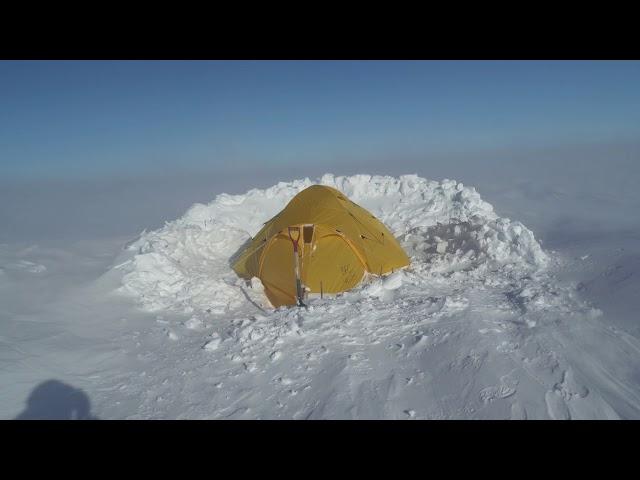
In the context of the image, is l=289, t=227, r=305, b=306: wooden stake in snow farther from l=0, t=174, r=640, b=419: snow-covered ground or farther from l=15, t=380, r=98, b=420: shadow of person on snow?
l=15, t=380, r=98, b=420: shadow of person on snow

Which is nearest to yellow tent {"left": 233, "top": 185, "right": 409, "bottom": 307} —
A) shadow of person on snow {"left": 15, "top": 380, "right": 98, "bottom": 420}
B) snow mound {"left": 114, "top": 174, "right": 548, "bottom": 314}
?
snow mound {"left": 114, "top": 174, "right": 548, "bottom": 314}

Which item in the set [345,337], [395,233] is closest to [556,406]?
[345,337]

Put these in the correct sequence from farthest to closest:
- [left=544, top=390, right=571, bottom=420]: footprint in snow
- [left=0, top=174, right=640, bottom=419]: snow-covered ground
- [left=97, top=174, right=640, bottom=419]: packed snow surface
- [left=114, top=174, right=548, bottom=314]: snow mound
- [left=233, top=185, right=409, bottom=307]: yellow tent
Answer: [left=233, top=185, right=409, bottom=307]: yellow tent → [left=114, top=174, right=548, bottom=314]: snow mound → [left=0, top=174, right=640, bottom=419]: snow-covered ground → [left=97, top=174, right=640, bottom=419]: packed snow surface → [left=544, top=390, right=571, bottom=420]: footprint in snow

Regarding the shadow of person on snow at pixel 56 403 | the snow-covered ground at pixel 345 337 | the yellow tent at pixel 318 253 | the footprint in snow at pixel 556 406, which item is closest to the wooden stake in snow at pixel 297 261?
the yellow tent at pixel 318 253

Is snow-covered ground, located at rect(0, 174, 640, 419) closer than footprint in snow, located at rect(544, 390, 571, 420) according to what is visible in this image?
No
